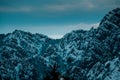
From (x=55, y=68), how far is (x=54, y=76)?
2178 mm

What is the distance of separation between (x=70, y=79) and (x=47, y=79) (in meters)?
2.66

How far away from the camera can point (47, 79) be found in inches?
1235

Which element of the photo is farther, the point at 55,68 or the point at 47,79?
the point at 55,68

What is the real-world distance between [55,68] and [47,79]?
2557 mm

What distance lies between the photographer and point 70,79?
3238cm

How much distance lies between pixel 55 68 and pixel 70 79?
Answer: 232cm

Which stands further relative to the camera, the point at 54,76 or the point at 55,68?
the point at 55,68

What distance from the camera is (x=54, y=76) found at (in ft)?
103

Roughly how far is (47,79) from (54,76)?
807mm

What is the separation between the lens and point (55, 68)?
3359cm
